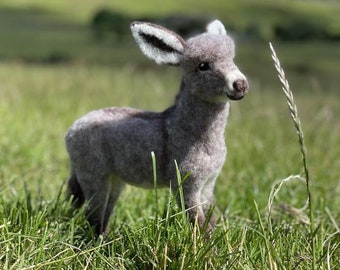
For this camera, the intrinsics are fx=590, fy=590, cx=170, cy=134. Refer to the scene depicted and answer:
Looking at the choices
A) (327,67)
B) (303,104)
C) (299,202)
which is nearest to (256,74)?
(327,67)

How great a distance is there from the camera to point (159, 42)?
63.7 inches

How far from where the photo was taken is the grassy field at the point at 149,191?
1396 mm

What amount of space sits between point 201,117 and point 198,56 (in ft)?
0.56

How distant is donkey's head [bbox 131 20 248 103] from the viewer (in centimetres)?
154

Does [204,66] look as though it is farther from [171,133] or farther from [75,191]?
[75,191]

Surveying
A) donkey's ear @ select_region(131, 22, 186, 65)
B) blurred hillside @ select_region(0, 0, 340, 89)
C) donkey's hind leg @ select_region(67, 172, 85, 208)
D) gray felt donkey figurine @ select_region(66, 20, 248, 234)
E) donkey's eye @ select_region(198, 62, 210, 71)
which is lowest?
blurred hillside @ select_region(0, 0, 340, 89)

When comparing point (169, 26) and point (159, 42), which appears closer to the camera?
point (159, 42)

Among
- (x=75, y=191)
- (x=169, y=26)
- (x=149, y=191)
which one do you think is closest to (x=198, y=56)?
(x=75, y=191)

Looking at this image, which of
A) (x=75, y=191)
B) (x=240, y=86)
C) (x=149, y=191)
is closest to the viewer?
(x=240, y=86)

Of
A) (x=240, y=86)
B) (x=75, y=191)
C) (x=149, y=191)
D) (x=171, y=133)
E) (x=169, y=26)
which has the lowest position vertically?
(x=169, y=26)

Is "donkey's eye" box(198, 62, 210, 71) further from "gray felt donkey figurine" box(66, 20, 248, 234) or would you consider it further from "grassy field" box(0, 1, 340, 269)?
"grassy field" box(0, 1, 340, 269)

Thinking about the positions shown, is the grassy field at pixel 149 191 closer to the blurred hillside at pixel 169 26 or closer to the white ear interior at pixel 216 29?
the blurred hillside at pixel 169 26

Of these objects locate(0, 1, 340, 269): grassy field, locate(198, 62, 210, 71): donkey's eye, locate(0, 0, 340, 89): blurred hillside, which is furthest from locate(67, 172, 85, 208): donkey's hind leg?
locate(0, 0, 340, 89): blurred hillside

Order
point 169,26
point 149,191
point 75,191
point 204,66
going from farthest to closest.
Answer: point 169,26 < point 149,191 < point 75,191 < point 204,66
